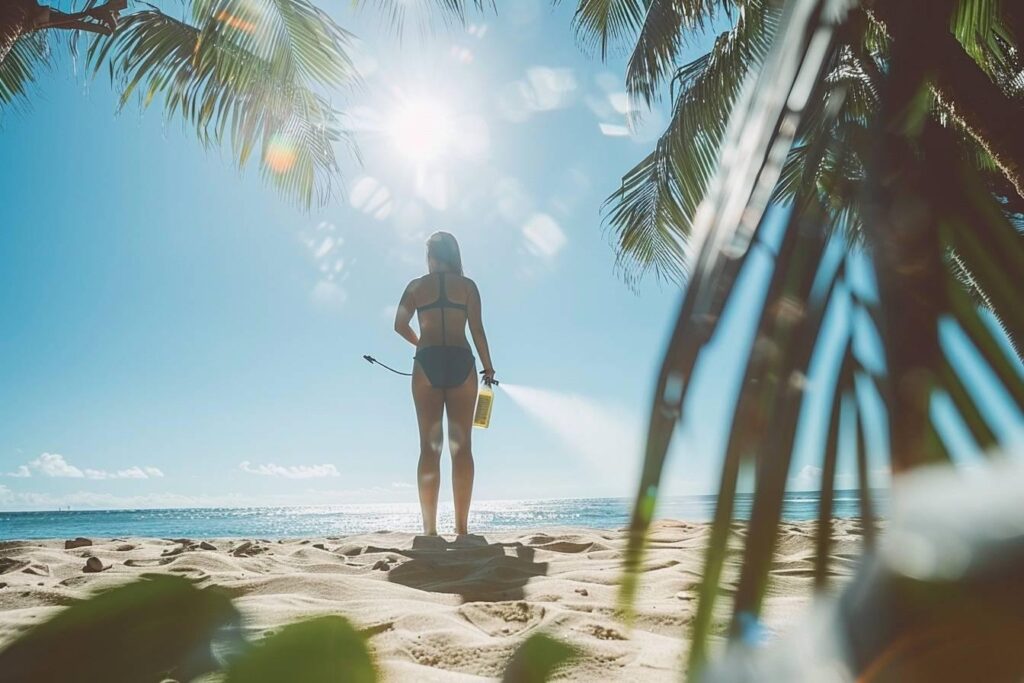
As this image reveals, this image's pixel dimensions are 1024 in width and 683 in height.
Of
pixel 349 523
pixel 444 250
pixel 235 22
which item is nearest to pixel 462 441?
pixel 444 250

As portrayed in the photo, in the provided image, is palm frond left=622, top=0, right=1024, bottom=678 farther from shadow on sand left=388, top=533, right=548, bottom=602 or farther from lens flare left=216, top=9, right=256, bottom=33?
lens flare left=216, top=9, right=256, bottom=33

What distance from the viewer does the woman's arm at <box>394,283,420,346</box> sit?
348cm

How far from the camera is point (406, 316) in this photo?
353 cm

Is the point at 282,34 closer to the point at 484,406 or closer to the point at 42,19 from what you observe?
the point at 42,19

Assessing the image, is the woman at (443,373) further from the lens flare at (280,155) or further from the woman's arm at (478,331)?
the lens flare at (280,155)

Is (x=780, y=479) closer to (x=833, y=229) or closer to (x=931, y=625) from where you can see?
(x=931, y=625)

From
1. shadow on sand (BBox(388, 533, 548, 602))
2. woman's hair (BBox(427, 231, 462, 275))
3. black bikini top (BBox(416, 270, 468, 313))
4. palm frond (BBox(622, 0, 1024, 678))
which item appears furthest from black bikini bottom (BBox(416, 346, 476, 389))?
palm frond (BBox(622, 0, 1024, 678))

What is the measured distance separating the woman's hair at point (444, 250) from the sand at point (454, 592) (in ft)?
4.80

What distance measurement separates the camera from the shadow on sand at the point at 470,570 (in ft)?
5.83

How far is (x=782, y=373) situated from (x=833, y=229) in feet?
0.49

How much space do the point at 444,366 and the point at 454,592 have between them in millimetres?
1662

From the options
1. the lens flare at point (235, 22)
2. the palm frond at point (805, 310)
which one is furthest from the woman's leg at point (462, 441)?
the palm frond at point (805, 310)

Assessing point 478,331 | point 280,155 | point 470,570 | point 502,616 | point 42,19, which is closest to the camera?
point 502,616

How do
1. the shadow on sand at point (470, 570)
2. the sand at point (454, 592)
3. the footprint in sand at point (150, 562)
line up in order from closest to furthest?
the sand at point (454, 592), the shadow on sand at point (470, 570), the footprint in sand at point (150, 562)
